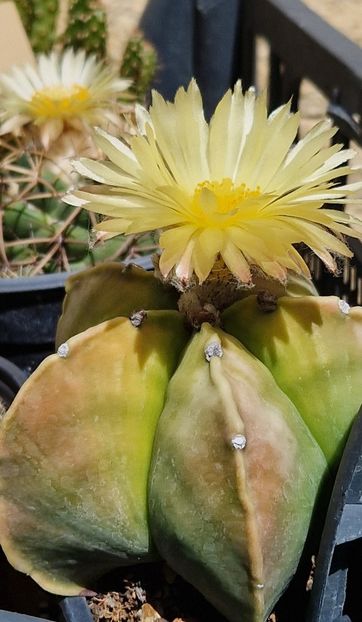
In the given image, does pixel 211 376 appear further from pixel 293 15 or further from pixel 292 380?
pixel 293 15

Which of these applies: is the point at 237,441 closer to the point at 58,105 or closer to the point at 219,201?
the point at 219,201

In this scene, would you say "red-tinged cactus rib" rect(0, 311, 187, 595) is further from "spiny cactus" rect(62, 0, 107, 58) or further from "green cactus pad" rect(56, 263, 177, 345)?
"spiny cactus" rect(62, 0, 107, 58)

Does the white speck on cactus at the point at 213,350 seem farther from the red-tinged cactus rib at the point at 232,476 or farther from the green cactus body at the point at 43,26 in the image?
the green cactus body at the point at 43,26

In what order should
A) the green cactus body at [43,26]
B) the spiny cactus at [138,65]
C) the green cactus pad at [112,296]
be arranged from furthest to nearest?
the green cactus body at [43,26], the spiny cactus at [138,65], the green cactus pad at [112,296]

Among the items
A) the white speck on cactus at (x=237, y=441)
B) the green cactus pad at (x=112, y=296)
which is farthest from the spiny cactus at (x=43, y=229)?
the white speck on cactus at (x=237, y=441)

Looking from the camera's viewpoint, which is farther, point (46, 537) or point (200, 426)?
point (46, 537)

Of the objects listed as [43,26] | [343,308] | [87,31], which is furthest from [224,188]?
[43,26]

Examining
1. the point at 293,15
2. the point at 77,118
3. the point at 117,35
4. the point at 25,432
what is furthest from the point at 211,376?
the point at 117,35
